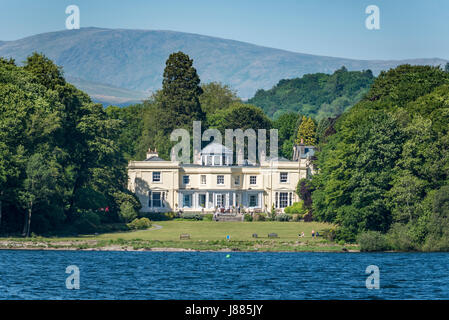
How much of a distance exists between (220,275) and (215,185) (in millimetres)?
48309

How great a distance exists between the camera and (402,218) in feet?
189

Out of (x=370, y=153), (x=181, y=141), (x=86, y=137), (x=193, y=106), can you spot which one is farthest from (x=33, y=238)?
(x=193, y=106)

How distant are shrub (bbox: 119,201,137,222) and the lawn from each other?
8.65ft

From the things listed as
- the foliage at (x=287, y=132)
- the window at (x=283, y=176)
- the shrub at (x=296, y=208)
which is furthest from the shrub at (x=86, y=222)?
the foliage at (x=287, y=132)

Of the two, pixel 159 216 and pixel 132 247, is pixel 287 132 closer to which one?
pixel 159 216

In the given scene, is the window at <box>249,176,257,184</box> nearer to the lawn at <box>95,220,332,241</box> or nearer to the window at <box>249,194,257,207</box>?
the window at <box>249,194,257,207</box>

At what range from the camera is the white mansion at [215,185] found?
90.8 meters

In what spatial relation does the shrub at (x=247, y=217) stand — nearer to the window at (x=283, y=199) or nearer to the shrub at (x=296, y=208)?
the shrub at (x=296, y=208)

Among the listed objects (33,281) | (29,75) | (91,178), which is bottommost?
(33,281)

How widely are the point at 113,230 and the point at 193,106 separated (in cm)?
4419

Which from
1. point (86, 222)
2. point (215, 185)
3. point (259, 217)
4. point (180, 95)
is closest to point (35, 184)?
point (86, 222)

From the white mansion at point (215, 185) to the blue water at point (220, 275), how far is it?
34.1 metres

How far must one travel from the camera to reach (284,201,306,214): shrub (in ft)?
281
